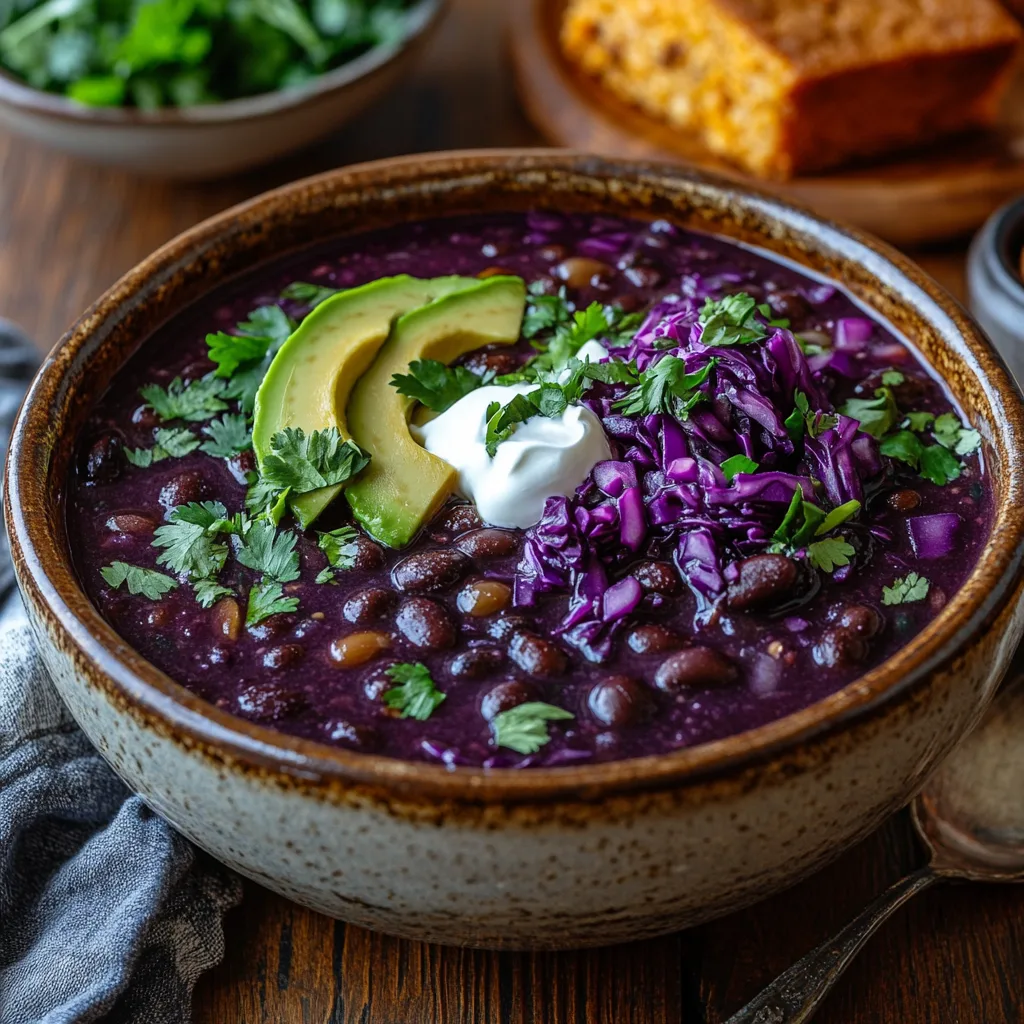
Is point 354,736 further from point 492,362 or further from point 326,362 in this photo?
point 492,362

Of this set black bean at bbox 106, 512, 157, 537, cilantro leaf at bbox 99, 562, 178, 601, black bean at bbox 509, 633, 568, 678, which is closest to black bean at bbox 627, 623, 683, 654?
black bean at bbox 509, 633, 568, 678

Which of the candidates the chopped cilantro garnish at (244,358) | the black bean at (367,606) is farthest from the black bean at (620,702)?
the chopped cilantro garnish at (244,358)

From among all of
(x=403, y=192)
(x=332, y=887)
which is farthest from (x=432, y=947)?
(x=403, y=192)

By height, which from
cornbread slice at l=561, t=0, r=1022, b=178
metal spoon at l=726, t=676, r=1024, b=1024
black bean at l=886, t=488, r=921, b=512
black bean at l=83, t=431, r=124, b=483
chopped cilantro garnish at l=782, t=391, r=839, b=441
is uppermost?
chopped cilantro garnish at l=782, t=391, r=839, b=441

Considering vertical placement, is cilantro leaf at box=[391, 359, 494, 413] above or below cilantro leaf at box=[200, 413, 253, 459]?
above

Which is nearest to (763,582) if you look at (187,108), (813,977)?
(813,977)

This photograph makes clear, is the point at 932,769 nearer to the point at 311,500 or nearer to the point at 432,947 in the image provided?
the point at 432,947

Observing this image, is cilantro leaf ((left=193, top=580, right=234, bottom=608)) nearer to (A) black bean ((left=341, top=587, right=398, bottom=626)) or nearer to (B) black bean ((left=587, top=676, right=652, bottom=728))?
(A) black bean ((left=341, top=587, right=398, bottom=626))
